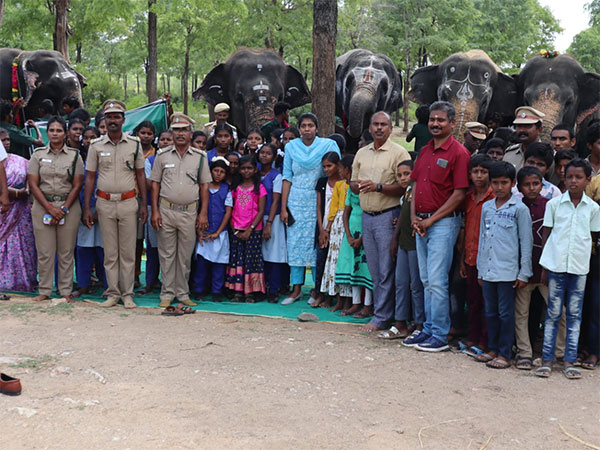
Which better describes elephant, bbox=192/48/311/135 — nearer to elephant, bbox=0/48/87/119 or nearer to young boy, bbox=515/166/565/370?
elephant, bbox=0/48/87/119

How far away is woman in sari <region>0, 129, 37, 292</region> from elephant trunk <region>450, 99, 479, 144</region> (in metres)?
6.75

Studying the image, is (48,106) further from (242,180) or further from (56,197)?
(242,180)

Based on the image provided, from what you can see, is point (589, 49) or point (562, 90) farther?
point (589, 49)

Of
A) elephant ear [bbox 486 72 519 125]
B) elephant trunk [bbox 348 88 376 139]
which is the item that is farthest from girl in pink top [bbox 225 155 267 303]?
elephant ear [bbox 486 72 519 125]

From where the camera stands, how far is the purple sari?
23.1 feet

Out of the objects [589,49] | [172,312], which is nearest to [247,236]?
[172,312]

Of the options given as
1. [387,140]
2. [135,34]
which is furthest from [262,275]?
[135,34]

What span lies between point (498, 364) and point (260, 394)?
1.91 meters

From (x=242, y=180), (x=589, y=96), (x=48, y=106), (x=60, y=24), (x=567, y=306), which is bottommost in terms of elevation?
(x=567, y=306)

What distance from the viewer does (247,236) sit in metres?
7.10

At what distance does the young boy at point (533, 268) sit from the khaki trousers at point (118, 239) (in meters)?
3.82

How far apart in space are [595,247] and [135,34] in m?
25.2

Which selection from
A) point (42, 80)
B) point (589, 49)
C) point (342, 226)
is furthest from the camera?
point (589, 49)

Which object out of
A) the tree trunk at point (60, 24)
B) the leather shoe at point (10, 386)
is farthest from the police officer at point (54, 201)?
the tree trunk at point (60, 24)
